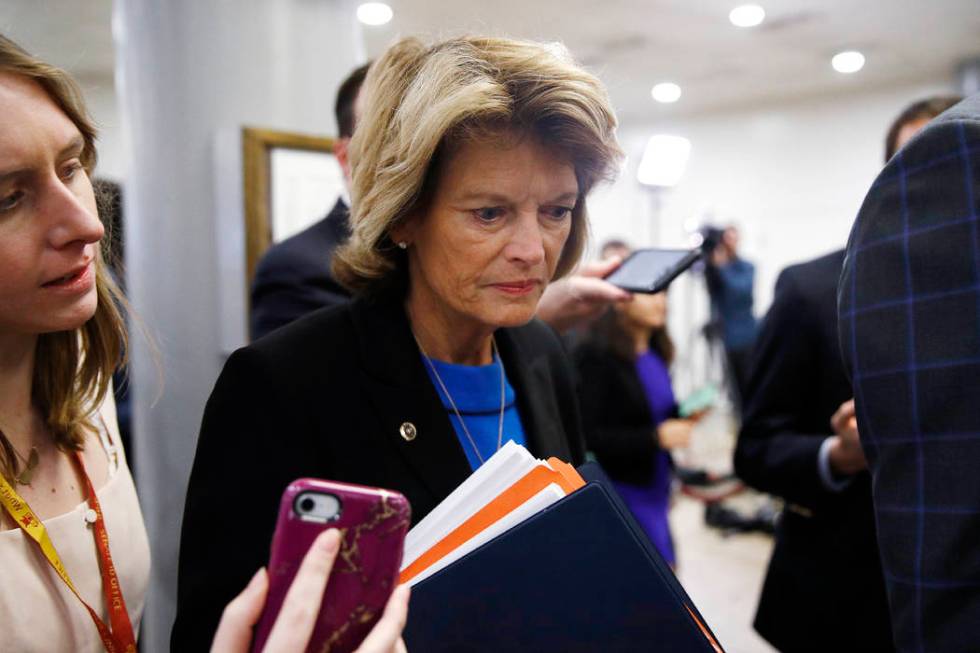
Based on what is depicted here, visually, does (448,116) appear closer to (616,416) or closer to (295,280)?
(295,280)

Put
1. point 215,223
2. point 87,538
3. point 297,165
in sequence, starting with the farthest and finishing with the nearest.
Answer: point 297,165, point 215,223, point 87,538

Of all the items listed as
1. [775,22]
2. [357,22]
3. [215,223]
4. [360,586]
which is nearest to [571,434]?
[360,586]

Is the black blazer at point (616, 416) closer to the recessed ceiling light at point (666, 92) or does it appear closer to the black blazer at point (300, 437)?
the black blazer at point (300, 437)

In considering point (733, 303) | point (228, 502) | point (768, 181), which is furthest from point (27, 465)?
point (768, 181)

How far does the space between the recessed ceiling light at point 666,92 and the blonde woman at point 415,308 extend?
6905 millimetres

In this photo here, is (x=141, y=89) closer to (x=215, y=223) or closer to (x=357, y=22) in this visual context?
(x=215, y=223)

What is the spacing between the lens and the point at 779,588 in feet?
5.13

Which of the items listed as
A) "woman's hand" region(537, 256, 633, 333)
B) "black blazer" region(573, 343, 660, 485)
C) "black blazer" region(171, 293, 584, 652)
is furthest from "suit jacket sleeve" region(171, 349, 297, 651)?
"black blazer" region(573, 343, 660, 485)

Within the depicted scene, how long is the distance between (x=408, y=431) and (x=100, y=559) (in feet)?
1.24

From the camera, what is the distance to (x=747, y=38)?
5988 mm

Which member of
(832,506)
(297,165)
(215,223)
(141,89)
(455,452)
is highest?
(141,89)

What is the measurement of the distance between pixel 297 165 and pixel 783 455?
1.33 metres

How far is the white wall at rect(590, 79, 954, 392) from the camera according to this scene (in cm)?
792

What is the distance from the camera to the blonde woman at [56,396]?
0.75m
